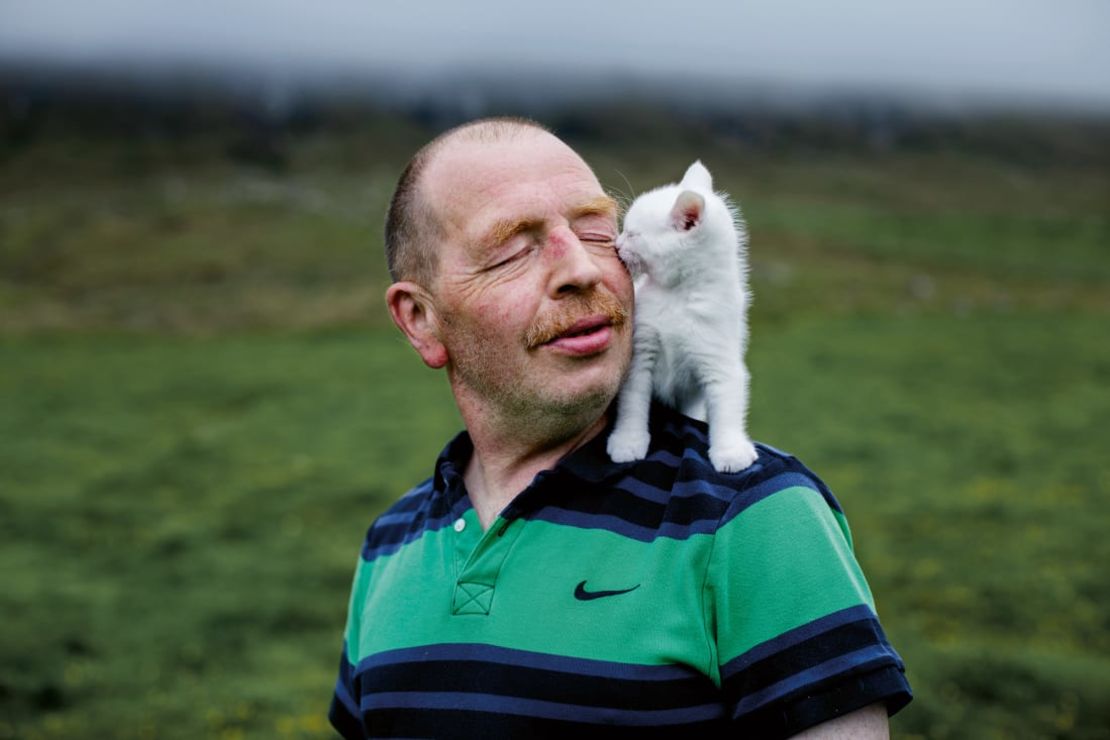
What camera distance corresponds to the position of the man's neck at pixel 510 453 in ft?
9.04

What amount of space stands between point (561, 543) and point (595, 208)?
992mm

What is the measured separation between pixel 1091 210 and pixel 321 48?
12423 cm

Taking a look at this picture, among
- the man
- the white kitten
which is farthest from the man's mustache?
the white kitten

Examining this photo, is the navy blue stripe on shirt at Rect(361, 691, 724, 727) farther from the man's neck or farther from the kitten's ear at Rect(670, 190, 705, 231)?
the kitten's ear at Rect(670, 190, 705, 231)

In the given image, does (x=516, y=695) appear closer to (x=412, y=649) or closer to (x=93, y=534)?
(x=412, y=649)

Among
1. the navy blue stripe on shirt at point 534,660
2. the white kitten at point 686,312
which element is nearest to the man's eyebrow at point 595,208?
the white kitten at point 686,312

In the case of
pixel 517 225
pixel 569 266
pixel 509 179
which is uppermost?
pixel 509 179

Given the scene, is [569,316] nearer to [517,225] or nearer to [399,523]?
[517,225]

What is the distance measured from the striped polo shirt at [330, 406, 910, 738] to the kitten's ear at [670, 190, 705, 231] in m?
0.67

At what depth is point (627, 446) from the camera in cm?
262

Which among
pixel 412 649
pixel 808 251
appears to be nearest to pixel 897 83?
pixel 808 251

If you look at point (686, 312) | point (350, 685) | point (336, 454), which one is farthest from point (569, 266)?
point (336, 454)

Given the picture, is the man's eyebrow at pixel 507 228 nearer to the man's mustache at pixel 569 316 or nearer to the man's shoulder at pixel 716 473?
the man's mustache at pixel 569 316

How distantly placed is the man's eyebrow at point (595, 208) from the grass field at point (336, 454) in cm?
40
